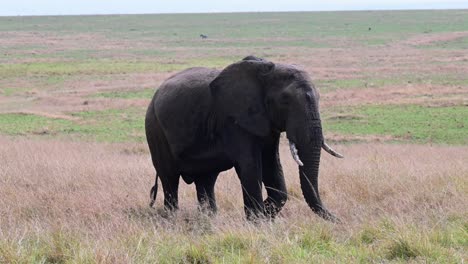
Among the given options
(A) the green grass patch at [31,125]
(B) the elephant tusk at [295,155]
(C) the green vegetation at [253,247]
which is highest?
(B) the elephant tusk at [295,155]

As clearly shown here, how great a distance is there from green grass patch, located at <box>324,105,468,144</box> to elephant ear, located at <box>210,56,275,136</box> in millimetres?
12737

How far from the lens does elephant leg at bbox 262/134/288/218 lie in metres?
8.12

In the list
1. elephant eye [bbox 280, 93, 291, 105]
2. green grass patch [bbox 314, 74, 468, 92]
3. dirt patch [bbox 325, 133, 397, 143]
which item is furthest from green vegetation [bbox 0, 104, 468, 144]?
elephant eye [bbox 280, 93, 291, 105]

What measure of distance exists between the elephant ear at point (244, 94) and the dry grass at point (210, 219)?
984 mm

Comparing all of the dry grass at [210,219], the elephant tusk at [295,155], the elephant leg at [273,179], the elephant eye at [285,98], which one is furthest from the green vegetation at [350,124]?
the elephant tusk at [295,155]

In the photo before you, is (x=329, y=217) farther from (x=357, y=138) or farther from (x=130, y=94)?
(x=130, y=94)

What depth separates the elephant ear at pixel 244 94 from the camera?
7.88 m

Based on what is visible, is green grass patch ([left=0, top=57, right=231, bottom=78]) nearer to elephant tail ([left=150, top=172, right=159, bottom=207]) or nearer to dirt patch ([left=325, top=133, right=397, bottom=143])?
dirt patch ([left=325, top=133, right=397, bottom=143])

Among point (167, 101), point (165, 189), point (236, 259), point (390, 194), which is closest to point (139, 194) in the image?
point (165, 189)

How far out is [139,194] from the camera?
9.78m

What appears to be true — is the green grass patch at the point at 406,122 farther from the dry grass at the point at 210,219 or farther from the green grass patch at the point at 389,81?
the dry grass at the point at 210,219

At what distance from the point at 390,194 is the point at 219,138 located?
218cm

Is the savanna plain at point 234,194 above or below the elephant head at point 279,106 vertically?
below

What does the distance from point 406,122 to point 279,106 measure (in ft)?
53.4
